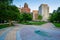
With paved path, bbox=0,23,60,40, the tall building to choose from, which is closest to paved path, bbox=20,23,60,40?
paved path, bbox=0,23,60,40

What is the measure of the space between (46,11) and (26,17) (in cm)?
6585

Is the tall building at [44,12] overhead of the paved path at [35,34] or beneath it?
overhead

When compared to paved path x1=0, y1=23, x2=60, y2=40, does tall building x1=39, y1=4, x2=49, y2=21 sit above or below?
above

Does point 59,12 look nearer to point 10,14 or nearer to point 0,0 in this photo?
point 10,14

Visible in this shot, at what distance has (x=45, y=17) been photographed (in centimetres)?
11725

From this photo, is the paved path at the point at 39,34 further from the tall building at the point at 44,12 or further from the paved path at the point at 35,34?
the tall building at the point at 44,12

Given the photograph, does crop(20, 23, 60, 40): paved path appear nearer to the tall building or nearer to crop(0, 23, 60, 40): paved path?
crop(0, 23, 60, 40): paved path

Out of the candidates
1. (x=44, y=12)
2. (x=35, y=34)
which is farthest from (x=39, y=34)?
(x=44, y=12)

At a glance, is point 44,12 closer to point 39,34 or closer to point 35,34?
point 39,34

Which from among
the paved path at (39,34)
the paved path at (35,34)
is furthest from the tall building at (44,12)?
the paved path at (39,34)

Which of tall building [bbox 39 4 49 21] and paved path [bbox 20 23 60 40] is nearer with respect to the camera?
paved path [bbox 20 23 60 40]

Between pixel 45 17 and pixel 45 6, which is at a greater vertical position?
pixel 45 6

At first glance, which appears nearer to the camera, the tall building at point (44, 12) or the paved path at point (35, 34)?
the paved path at point (35, 34)

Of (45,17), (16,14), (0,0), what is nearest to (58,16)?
(16,14)
